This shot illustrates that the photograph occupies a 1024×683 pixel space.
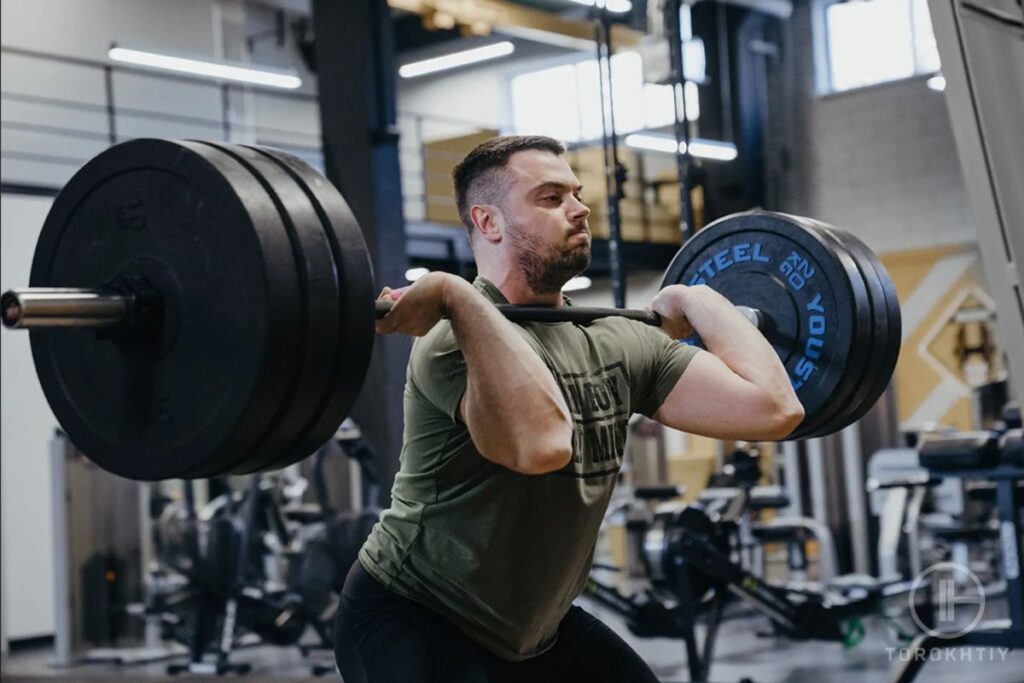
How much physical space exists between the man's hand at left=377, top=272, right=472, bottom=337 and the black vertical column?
521cm

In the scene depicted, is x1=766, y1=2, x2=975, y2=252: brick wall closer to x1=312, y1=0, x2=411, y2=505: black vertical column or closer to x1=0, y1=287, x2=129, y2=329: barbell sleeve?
x1=312, y1=0, x2=411, y2=505: black vertical column

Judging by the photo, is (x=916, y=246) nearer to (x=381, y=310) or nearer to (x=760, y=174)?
(x=760, y=174)

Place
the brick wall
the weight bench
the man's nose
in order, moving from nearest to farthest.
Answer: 1. the man's nose
2. the weight bench
3. the brick wall

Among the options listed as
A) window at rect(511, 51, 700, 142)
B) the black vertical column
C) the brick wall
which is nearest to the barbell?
the black vertical column

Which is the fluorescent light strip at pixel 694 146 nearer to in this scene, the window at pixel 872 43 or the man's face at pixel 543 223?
the window at pixel 872 43

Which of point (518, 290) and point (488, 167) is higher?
point (488, 167)

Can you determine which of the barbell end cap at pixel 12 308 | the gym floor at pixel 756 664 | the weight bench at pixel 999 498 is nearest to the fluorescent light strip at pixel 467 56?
the gym floor at pixel 756 664

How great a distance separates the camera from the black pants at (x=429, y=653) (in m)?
1.95

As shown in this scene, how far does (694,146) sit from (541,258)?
9197 mm

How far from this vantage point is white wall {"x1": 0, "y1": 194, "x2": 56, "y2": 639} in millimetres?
8055

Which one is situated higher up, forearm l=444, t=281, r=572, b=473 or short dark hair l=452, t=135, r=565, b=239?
short dark hair l=452, t=135, r=565, b=239

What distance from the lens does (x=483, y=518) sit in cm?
196

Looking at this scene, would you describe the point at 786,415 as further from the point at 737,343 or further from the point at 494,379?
the point at 494,379

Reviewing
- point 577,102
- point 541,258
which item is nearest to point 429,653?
point 541,258
